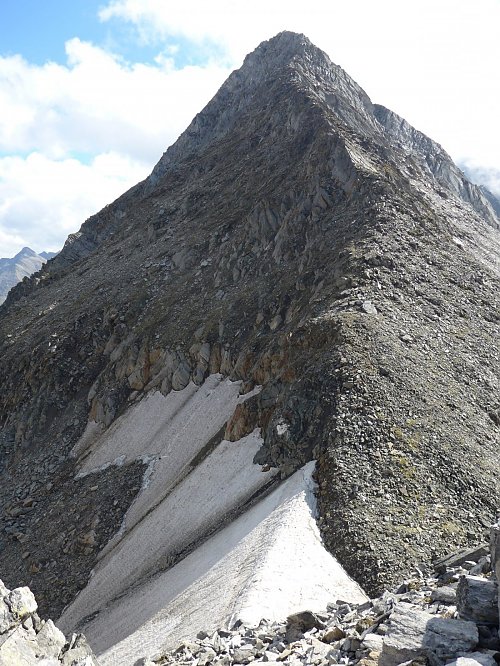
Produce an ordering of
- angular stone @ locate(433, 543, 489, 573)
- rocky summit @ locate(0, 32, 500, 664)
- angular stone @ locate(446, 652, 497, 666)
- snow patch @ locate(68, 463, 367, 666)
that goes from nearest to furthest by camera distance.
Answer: angular stone @ locate(446, 652, 497, 666), angular stone @ locate(433, 543, 489, 573), snow patch @ locate(68, 463, 367, 666), rocky summit @ locate(0, 32, 500, 664)

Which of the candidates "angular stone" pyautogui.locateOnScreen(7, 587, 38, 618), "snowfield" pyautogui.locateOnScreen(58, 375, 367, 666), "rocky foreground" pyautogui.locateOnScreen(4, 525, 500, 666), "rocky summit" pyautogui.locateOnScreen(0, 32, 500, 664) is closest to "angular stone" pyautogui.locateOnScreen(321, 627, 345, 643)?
"rocky foreground" pyautogui.locateOnScreen(4, 525, 500, 666)

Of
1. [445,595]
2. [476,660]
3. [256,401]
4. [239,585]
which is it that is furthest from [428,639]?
[256,401]

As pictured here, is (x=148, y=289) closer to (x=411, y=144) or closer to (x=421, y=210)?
(x=421, y=210)

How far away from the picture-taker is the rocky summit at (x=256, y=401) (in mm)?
25344

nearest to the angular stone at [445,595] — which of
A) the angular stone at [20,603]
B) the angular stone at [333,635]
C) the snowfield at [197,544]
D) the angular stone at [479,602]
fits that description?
the angular stone at [479,602]

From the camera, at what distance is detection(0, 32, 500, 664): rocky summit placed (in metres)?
25.3

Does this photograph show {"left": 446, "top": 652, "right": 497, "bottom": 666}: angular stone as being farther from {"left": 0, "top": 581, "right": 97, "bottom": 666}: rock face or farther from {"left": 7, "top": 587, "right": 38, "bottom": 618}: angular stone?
{"left": 7, "top": 587, "right": 38, "bottom": 618}: angular stone

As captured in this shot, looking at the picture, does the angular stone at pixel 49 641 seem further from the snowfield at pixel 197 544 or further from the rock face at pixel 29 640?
the snowfield at pixel 197 544

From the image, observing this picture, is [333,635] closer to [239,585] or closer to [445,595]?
[445,595]

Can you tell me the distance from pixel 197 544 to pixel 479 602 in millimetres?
20980

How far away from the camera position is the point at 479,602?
12289 millimetres

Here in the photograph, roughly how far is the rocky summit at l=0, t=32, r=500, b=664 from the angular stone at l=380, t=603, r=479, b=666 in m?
0.67

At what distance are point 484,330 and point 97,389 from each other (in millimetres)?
33111

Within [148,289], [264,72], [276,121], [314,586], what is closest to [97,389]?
[148,289]
